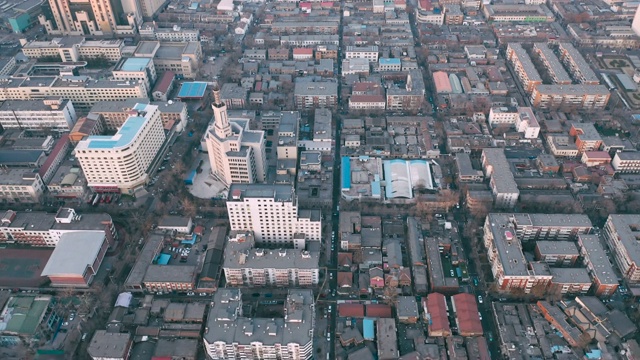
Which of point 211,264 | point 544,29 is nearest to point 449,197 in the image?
point 211,264

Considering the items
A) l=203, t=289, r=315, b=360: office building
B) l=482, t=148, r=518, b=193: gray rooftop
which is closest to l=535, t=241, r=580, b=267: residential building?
l=482, t=148, r=518, b=193: gray rooftop

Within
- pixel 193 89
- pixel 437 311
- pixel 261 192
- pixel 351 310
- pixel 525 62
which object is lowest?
pixel 351 310

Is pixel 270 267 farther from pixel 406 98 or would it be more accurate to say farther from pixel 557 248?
pixel 406 98

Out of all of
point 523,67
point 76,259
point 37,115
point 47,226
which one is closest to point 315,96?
point 523,67

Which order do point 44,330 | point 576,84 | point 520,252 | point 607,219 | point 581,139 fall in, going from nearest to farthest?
1. point 44,330
2. point 520,252
3. point 607,219
4. point 581,139
5. point 576,84

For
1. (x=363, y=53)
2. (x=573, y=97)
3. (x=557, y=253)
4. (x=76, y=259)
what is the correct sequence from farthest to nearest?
1. (x=363, y=53)
2. (x=573, y=97)
3. (x=557, y=253)
4. (x=76, y=259)

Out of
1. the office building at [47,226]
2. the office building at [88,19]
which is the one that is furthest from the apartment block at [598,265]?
the office building at [88,19]

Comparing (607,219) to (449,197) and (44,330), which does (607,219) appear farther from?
(44,330)

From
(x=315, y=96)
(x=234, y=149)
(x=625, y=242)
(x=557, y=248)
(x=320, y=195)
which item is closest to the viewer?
(x=625, y=242)
